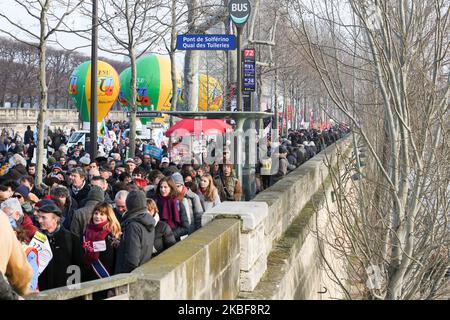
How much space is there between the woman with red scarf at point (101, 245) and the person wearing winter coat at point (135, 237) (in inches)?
5.0

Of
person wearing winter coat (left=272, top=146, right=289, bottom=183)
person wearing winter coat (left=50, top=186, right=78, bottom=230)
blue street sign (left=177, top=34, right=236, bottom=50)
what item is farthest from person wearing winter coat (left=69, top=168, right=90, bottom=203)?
person wearing winter coat (left=272, top=146, right=289, bottom=183)

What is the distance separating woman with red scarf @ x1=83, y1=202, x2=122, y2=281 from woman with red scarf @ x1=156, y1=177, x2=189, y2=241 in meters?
1.92

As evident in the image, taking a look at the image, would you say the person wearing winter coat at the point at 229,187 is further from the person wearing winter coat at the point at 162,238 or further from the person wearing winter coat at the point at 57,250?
the person wearing winter coat at the point at 57,250

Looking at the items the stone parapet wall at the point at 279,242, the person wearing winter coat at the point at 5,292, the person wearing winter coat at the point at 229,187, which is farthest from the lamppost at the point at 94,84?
the person wearing winter coat at the point at 5,292

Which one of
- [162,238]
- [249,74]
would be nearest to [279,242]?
[162,238]

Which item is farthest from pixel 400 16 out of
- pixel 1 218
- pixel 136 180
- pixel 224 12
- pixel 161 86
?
pixel 161 86

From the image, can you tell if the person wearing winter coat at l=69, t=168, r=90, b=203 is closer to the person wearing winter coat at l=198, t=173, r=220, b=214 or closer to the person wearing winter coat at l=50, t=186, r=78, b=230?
the person wearing winter coat at l=50, t=186, r=78, b=230

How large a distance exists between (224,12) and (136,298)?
1858 cm

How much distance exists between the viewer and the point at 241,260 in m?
6.96

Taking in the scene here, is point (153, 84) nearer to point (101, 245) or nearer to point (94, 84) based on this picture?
point (94, 84)

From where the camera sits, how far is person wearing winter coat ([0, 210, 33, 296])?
373 cm

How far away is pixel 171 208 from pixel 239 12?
679cm

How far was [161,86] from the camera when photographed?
158 feet
